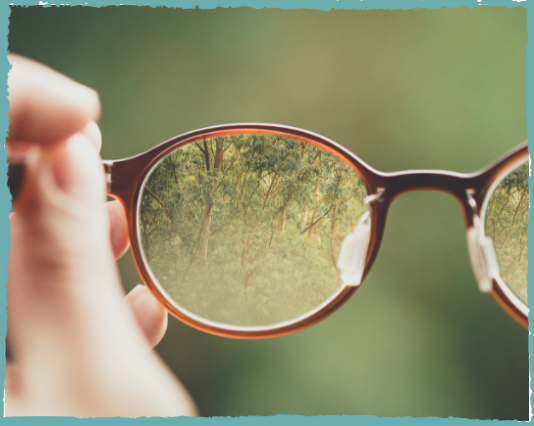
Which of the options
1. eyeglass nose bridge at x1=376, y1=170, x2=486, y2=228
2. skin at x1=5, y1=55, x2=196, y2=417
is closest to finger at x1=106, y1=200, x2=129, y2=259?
skin at x1=5, y1=55, x2=196, y2=417

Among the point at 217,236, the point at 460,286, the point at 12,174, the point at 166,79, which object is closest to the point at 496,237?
the point at 460,286

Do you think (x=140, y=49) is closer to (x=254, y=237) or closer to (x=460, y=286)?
(x=254, y=237)

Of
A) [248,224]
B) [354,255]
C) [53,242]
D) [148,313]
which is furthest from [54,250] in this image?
[354,255]

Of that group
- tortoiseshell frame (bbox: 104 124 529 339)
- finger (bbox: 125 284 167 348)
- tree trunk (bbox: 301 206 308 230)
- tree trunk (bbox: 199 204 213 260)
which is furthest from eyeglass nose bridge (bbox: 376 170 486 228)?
finger (bbox: 125 284 167 348)

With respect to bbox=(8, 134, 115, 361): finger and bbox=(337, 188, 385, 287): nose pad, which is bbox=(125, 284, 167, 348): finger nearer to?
bbox=(8, 134, 115, 361): finger

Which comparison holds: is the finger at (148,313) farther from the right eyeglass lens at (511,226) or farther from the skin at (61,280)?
the right eyeglass lens at (511,226)

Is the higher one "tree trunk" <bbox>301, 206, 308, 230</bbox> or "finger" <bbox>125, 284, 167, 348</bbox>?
"tree trunk" <bbox>301, 206, 308, 230</bbox>

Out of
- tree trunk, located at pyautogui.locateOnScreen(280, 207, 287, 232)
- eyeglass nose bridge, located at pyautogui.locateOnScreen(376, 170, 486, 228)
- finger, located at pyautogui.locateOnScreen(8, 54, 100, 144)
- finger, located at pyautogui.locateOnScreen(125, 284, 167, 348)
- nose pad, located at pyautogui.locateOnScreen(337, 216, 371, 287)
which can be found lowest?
finger, located at pyautogui.locateOnScreen(125, 284, 167, 348)
